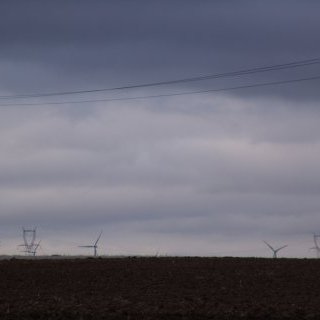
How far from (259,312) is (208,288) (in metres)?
7.47

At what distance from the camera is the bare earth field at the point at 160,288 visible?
3738cm

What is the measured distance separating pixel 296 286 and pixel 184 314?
1019 centimetres

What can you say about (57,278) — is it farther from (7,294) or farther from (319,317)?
(319,317)

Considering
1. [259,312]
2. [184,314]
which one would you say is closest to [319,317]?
[259,312]

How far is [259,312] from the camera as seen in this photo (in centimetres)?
3747

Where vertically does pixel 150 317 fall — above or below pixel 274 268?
below

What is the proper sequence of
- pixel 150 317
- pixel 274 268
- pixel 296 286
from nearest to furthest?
pixel 150 317 → pixel 296 286 → pixel 274 268

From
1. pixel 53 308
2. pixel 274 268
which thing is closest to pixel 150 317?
pixel 53 308

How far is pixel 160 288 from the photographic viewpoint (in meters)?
44.7

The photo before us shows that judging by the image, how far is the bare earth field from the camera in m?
37.4

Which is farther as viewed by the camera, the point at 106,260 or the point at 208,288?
the point at 106,260

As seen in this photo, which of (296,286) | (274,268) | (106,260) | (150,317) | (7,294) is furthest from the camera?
(106,260)

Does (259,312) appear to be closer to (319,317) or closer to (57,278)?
(319,317)

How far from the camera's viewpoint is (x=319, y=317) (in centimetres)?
3722
